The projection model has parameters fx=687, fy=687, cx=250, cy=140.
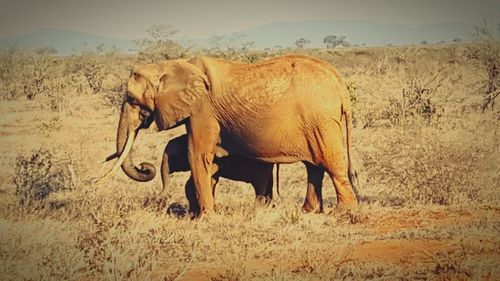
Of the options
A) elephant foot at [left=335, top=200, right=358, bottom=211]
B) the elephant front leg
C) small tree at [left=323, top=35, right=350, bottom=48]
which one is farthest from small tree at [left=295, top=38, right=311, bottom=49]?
the elephant front leg

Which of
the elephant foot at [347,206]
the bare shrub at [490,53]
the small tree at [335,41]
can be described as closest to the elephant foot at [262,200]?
the elephant foot at [347,206]

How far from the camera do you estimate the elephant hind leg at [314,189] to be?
28.5 ft

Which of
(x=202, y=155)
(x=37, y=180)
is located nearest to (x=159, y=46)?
(x=37, y=180)

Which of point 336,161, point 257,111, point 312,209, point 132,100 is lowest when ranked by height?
point 312,209

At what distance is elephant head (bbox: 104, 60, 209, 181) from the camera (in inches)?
332

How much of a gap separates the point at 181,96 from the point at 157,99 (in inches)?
14.1

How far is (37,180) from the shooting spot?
10.1 m

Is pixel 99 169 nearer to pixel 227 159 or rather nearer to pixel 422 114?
pixel 227 159

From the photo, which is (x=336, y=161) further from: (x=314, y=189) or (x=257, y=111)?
(x=257, y=111)

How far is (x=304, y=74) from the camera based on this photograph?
27.1 ft

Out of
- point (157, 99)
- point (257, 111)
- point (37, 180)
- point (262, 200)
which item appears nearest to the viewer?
point (257, 111)

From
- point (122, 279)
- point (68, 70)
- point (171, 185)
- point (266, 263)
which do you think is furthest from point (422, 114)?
point (68, 70)

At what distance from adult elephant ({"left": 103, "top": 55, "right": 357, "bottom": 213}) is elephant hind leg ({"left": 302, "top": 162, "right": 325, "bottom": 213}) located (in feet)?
0.54

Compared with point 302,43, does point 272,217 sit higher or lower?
lower
